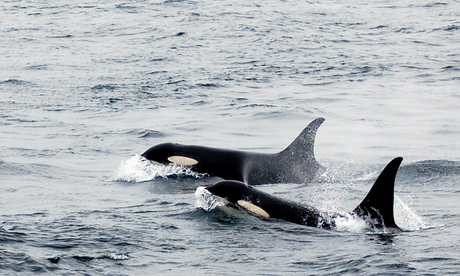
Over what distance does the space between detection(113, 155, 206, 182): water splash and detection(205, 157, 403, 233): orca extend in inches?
113

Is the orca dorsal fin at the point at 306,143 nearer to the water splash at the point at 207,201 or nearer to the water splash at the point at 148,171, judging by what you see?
the water splash at the point at 148,171

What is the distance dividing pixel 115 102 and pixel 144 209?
1089 centimetres

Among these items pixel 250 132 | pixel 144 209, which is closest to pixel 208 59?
pixel 250 132

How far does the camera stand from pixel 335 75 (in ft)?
80.1

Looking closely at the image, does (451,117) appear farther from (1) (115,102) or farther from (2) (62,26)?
(2) (62,26)

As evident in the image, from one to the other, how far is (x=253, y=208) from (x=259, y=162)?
3.14 m

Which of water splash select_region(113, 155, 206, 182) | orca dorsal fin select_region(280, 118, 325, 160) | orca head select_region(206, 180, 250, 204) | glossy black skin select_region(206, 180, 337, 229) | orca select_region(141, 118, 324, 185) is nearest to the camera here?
glossy black skin select_region(206, 180, 337, 229)

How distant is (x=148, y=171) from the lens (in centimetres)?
1323

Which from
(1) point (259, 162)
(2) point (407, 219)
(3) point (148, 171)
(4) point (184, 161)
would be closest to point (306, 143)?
(1) point (259, 162)

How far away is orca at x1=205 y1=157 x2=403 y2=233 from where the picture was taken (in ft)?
30.5

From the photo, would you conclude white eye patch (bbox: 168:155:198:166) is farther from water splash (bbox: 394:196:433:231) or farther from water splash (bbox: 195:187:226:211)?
water splash (bbox: 394:196:433:231)

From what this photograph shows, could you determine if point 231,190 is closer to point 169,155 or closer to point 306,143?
point 306,143

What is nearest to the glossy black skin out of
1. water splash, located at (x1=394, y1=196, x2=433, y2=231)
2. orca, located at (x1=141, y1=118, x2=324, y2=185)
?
water splash, located at (x1=394, y1=196, x2=433, y2=231)

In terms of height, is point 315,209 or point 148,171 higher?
point 315,209
